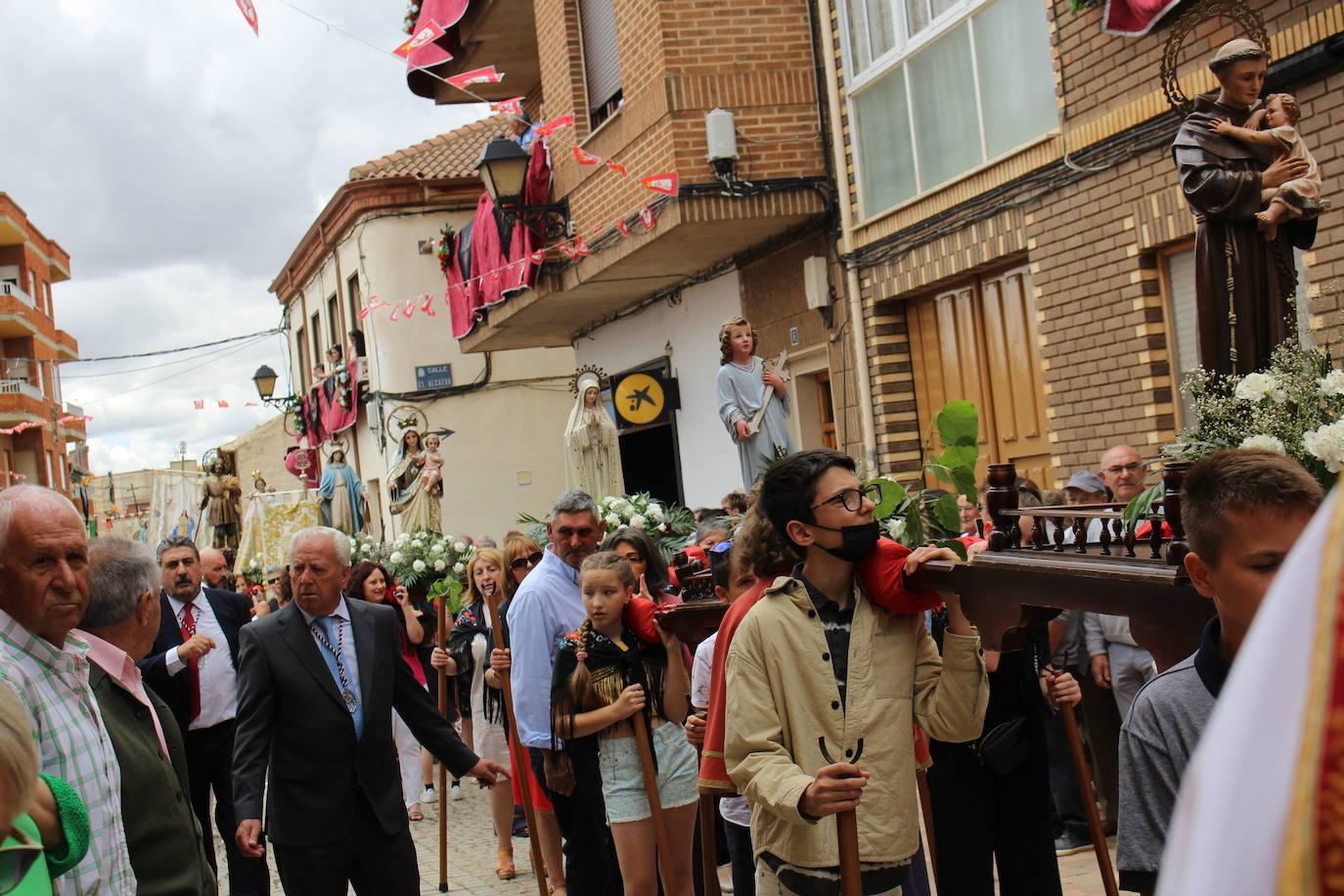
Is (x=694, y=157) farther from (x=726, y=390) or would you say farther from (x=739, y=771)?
(x=739, y=771)

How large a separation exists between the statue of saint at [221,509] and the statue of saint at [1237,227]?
20720mm

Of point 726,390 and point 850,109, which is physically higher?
point 850,109

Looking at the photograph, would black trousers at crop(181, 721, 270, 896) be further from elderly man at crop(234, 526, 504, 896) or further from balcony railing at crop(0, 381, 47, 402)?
balcony railing at crop(0, 381, 47, 402)

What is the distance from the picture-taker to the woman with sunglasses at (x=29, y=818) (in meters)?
2.34

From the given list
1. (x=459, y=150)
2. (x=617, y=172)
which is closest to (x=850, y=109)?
(x=617, y=172)

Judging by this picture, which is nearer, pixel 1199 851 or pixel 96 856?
pixel 1199 851

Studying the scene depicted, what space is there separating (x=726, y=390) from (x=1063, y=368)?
2626 millimetres

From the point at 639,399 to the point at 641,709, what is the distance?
10162mm

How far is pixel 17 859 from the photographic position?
101 inches

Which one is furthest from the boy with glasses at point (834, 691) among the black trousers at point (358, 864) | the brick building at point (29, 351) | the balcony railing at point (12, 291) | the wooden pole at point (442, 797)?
the balcony railing at point (12, 291)

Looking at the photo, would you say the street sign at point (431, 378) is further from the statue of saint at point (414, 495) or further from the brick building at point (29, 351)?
the brick building at point (29, 351)

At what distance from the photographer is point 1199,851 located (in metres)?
0.80

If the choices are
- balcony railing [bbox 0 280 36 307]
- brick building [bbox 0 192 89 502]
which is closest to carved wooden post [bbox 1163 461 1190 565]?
brick building [bbox 0 192 89 502]

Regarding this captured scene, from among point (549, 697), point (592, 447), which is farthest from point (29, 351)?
point (549, 697)
